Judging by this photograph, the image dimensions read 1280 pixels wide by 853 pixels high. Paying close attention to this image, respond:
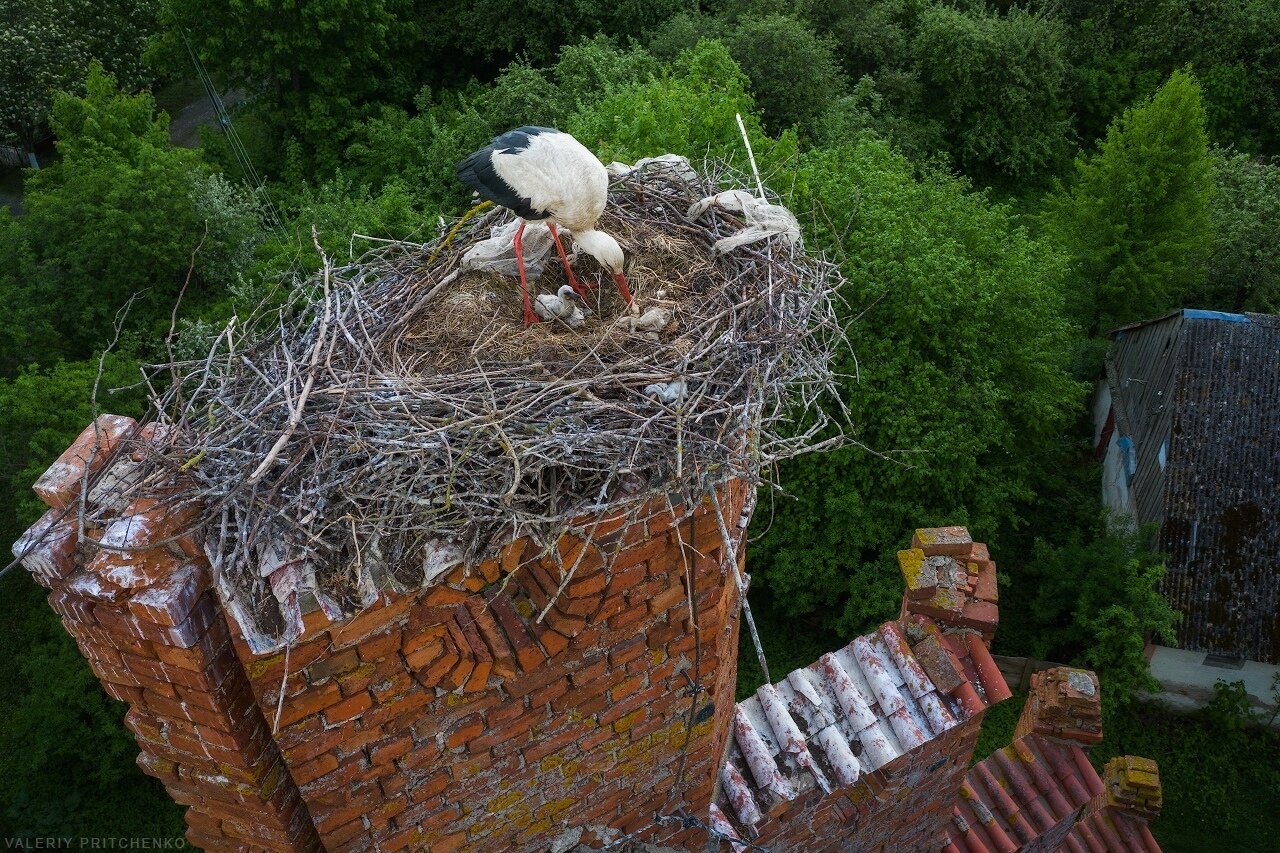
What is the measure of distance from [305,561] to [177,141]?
882 inches

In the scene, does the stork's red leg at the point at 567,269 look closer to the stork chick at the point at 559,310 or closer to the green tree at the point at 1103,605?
the stork chick at the point at 559,310

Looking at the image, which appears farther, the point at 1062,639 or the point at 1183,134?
the point at 1183,134

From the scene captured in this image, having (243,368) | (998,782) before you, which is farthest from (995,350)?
(243,368)

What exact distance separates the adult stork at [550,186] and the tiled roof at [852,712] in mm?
2005

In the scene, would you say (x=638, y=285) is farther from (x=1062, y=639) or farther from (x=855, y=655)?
(x=1062, y=639)

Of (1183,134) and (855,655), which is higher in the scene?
(855,655)

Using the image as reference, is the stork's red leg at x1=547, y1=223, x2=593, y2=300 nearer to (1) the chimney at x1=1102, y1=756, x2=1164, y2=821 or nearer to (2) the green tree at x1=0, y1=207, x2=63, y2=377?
(1) the chimney at x1=1102, y1=756, x2=1164, y2=821

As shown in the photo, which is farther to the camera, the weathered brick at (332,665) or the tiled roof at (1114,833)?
the tiled roof at (1114,833)

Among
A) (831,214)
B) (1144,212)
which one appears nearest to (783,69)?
(831,214)

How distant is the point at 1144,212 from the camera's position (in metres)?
14.1

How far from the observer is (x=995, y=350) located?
11.3m

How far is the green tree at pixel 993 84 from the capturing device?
18.6 metres

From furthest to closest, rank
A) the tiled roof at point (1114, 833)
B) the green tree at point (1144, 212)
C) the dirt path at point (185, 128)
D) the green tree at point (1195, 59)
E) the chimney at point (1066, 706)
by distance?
1. the dirt path at point (185, 128)
2. the green tree at point (1195, 59)
3. the green tree at point (1144, 212)
4. the tiled roof at point (1114, 833)
5. the chimney at point (1066, 706)

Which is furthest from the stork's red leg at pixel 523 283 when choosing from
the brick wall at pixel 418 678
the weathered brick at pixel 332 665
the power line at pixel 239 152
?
the power line at pixel 239 152
